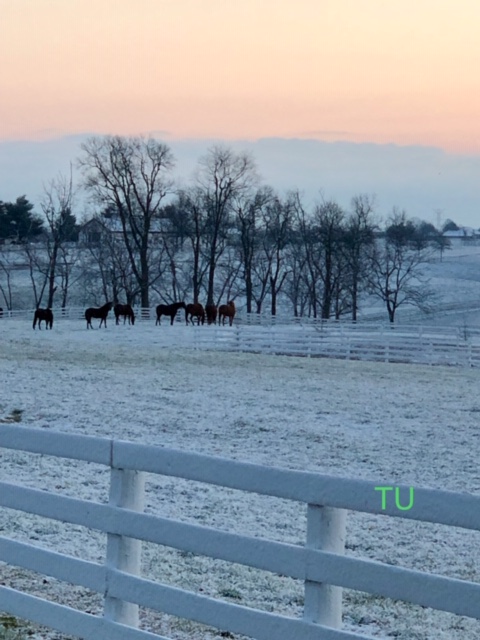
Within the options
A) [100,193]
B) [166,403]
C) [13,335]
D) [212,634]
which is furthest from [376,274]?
[212,634]

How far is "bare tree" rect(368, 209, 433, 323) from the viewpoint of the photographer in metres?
71.9

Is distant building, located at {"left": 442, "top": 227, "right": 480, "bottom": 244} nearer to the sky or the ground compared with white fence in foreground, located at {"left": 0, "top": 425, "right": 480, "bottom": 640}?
nearer to the sky

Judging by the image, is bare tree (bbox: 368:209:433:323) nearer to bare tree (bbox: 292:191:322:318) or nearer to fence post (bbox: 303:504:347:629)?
bare tree (bbox: 292:191:322:318)

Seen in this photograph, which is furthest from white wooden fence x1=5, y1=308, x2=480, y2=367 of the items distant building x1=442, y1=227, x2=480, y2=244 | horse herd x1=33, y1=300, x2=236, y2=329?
distant building x1=442, y1=227, x2=480, y2=244

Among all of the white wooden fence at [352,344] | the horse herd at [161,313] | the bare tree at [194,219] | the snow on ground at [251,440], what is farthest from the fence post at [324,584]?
the bare tree at [194,219]

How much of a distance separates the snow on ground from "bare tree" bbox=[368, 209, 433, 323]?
37808mm

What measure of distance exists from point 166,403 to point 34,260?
2329 inches

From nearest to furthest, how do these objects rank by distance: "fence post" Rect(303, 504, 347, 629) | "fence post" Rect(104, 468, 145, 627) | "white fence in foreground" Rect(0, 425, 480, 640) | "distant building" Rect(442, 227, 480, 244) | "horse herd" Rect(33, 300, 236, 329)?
1. "white fence in foreground" Rect(0, 425, 480, 640)
2. "fence post" Rect(303, 504, 347, 629)
3. "fence post" Rect(104, 468, 145, 627)
4. "horse herd" Rect(33, 300, 236, 329)
5. "distant building" Rect(442, 227, 480, 244)

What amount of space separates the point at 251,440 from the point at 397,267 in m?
68.9

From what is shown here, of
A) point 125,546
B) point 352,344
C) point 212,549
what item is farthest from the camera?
point 352,344

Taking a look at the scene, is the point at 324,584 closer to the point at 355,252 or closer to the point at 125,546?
the point at 125,546

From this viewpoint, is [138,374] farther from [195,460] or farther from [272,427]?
[195,460]

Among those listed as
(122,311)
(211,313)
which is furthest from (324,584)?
(211,313)

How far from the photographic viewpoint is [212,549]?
401 centimetres
